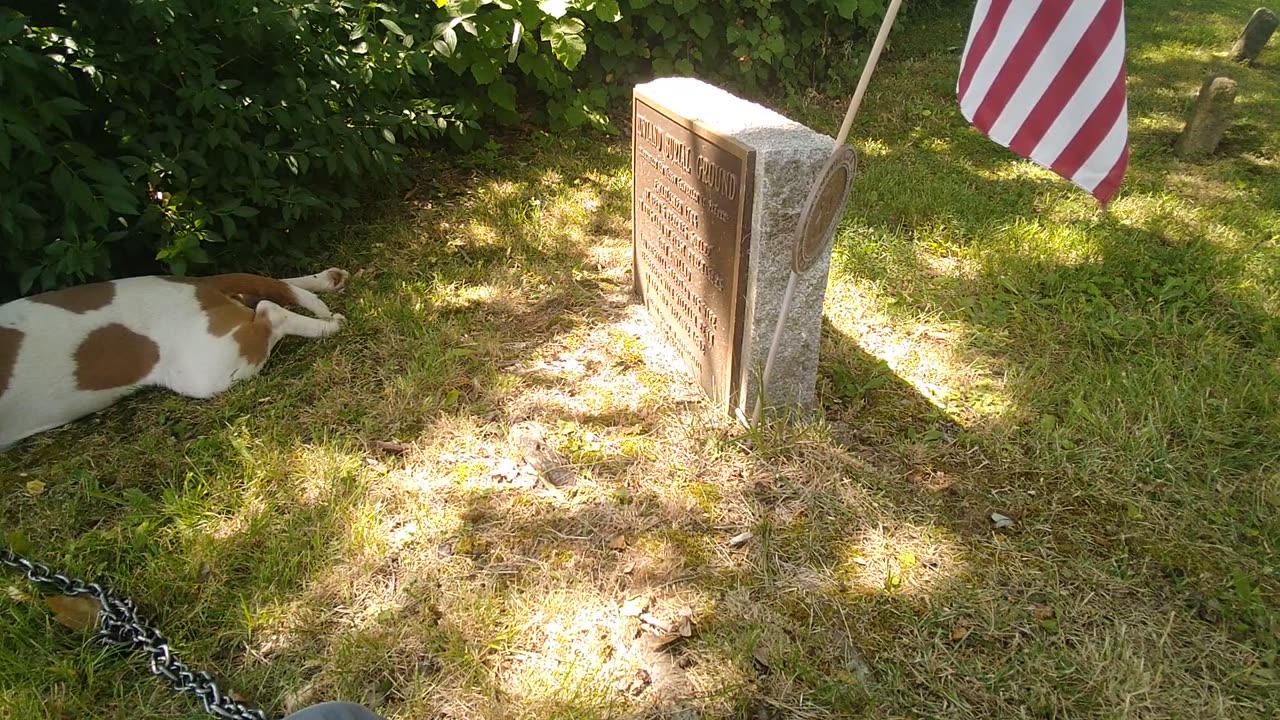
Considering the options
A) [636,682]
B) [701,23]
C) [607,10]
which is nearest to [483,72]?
[607,10]

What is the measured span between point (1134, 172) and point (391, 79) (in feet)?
15.9

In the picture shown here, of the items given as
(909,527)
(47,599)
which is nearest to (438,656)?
(47,599)

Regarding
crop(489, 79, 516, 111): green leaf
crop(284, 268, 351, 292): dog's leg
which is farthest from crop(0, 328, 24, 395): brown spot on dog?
crop(489, 79, 516, 111): green leaf

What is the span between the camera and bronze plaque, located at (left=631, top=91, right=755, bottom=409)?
2.65m

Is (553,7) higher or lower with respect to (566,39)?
higher

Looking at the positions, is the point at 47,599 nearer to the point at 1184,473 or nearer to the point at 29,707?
the point at 29,707

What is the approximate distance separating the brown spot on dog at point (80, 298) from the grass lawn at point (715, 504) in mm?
466

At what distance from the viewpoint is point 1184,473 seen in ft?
8.79

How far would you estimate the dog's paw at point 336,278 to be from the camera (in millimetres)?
3973

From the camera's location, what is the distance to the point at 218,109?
137 inches

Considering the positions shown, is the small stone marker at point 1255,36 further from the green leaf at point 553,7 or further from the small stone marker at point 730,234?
the small stone marker at point 730,234

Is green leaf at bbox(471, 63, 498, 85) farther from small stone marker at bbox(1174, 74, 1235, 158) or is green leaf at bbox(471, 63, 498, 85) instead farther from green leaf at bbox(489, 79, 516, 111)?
small stone marker at bbox(1174, 74, 1235, 158)

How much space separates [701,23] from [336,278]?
3.56 metres

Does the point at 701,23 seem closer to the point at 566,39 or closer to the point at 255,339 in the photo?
the point at 566,39
